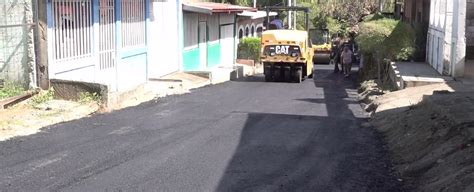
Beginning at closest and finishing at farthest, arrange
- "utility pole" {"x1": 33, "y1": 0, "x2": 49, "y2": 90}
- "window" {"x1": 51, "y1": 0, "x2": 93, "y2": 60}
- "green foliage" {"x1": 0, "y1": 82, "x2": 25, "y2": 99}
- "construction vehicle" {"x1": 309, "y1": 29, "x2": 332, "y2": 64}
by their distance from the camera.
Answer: "green foliage" {"x1": 0, "y1": 82, "x2": 25, "y2": 99}, "utility pole" {"x1": 33, "y1": 0, "x2": 49, "y2": 90}, "window" {"x1": 51, "y1": 0, "x2": 93, "y2": 60}, "construction vehicle" {"x1": 309, "y1": 29, "x2": 332, "y2": 64}

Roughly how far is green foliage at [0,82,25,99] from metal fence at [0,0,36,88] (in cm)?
13

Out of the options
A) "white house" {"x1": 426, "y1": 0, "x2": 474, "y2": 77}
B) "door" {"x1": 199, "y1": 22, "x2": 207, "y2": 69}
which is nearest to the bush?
"white house" {"x1": 426, "y1": 0, "x2": 474, "y2": 77}

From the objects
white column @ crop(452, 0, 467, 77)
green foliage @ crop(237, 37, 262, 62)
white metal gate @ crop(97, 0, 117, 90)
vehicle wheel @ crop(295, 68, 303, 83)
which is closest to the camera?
white column @ crop(452, 0, 467, 77)

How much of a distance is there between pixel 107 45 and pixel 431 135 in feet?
34.0

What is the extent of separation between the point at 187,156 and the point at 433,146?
11.8 ft

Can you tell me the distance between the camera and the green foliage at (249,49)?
3500cm

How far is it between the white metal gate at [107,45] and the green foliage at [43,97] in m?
2.89

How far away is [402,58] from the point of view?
68.1ft

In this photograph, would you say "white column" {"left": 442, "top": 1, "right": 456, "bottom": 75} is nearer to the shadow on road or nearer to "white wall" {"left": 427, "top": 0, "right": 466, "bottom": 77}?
"white wall" {"left": 427, "top": 0, "right": 466, "bottom": 77}

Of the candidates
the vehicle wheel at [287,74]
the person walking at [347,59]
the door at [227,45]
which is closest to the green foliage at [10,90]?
the vehicle wheel at [287,74]

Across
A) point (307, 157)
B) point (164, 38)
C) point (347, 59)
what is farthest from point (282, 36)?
point (307, 157)

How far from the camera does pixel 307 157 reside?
9.24 meters

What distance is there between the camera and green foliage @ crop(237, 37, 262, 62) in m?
35.0

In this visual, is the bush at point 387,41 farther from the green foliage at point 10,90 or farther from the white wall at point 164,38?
the green foliage at point 10,90
